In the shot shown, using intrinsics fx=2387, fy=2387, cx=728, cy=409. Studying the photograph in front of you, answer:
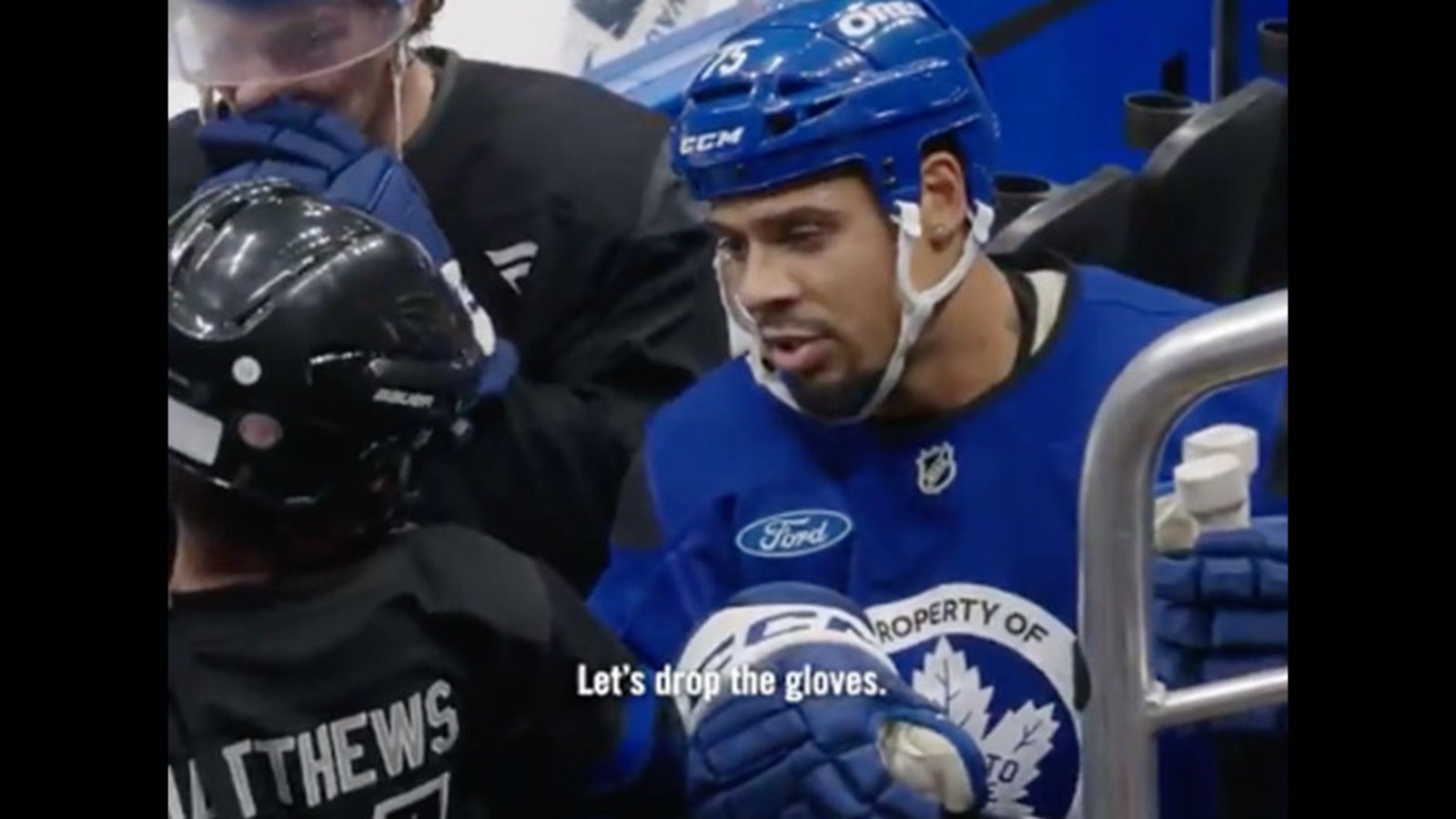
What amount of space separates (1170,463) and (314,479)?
1.68 ft

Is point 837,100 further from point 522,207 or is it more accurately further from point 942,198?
point 522,207

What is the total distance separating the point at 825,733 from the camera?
146cm

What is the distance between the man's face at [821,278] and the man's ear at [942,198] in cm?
3

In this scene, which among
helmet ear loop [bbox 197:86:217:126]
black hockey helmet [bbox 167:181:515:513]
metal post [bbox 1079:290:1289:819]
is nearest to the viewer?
metal post [bbox 1079:290:1289:819]

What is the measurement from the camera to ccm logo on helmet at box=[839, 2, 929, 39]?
1.42 meters

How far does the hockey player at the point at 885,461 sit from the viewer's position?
1425 millimetres

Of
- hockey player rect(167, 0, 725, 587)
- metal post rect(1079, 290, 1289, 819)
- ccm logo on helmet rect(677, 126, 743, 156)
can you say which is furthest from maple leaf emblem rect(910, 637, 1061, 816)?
ccm logo on helmet rect(677, 126, 743, 156)

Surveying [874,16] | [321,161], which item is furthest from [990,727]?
[321,161]

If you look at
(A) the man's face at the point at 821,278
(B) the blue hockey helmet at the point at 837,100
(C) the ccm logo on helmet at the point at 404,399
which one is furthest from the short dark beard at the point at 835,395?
(C) the ccm logo on helmet at the point at 404,399

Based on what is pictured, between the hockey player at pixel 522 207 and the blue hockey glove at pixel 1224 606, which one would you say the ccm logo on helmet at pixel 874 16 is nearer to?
the hockey player at pixel 522 207

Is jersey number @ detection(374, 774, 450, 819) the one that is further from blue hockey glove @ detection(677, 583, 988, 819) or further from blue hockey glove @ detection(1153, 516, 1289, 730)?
blue hockey glove @ detection(1153, 516, 1289, 730)

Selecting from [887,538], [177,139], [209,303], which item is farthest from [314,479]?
[887,538]

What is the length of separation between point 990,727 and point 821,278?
30 centimetres
